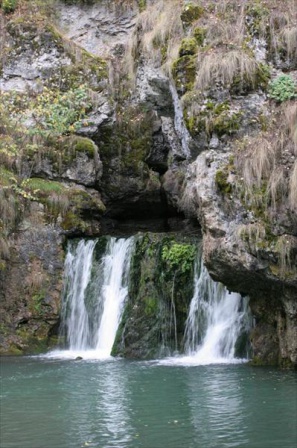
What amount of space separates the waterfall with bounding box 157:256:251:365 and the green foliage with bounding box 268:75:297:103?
3628 millimetres

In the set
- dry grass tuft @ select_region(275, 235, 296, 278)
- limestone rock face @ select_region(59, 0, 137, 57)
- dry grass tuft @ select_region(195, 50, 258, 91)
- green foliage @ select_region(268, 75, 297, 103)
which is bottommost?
dry grass tuft @ select_region(275, 235, 296, 278)

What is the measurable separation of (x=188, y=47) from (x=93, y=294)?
569 cm

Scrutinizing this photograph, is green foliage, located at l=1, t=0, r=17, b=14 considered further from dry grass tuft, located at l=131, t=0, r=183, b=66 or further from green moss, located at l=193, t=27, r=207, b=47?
green moss, located at l=193, t=27, r=207, b=47

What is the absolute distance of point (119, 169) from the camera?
1717cm

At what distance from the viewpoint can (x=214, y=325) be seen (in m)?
12.4

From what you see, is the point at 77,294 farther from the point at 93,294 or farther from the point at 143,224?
the point at 143,224

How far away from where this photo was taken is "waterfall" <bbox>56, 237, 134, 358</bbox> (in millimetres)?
13828

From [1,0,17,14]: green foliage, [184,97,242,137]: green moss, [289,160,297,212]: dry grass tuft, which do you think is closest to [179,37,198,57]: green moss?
[184,97,242,137]: green moss

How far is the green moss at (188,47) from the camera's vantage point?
12.4m

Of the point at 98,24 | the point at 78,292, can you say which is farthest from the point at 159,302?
the point at 98,24

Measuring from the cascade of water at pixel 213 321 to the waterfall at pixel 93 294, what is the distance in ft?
5.91

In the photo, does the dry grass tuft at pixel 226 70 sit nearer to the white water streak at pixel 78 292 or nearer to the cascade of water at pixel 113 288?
the cascade of water at pixel 113 288

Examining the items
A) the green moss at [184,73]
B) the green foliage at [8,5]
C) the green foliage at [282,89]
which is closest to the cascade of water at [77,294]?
the green moss at [184,73]

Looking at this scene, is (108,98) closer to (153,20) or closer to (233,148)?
(153,20)
